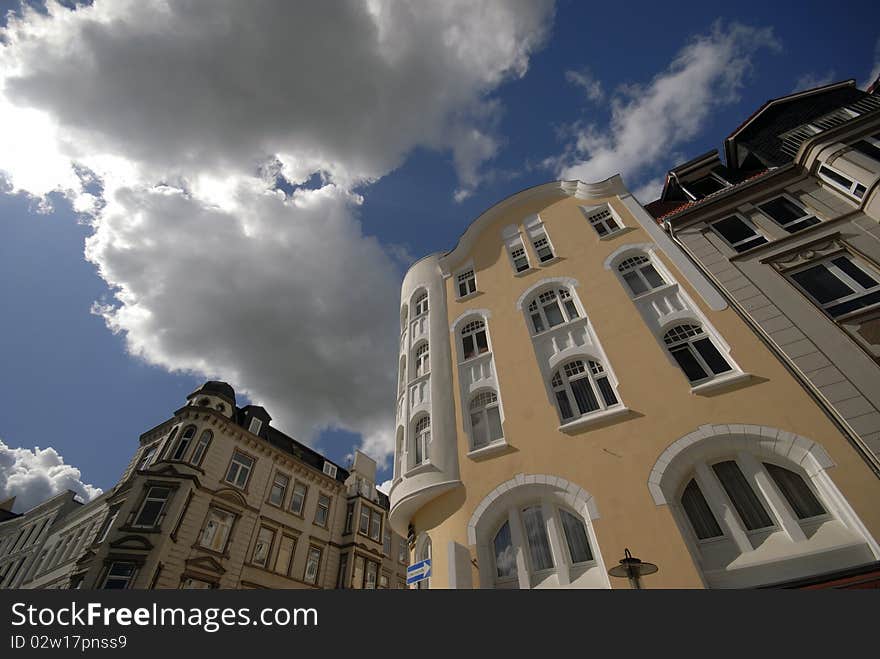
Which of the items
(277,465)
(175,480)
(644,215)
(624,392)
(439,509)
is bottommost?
(439,509)

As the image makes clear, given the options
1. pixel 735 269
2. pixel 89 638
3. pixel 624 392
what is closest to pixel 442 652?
pixel 89 638

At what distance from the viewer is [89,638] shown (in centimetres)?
583

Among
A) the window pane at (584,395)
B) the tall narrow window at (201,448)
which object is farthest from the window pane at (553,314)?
the tall narrow window at (201,448)

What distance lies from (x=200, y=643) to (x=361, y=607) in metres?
2.34

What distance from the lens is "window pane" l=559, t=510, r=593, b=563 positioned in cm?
1114

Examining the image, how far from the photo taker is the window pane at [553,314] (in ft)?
56.5

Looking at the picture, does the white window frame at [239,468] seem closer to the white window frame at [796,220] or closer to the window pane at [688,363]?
the window pane at [688,363]

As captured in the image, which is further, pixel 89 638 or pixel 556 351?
pixel 556 351

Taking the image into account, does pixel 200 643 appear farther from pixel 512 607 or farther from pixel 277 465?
pixel 277 465

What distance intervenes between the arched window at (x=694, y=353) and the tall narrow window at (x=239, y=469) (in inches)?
1020


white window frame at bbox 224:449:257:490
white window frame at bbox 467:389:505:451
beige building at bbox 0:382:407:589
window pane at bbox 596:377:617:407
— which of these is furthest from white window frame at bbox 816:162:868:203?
white window frame at bbox 224:449:257:490

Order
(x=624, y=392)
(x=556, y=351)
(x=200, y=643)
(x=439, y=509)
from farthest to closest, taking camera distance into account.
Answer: (x=556, y=351) < (x=439, y=509) < (x=624, y=392) < (x=200, y=643)

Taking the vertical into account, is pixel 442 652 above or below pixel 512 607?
below

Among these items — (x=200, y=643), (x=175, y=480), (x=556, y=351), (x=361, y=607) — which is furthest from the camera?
(x=175, y=480)
